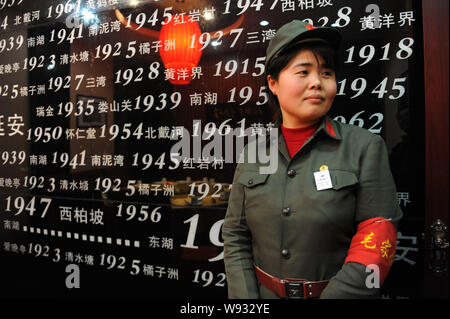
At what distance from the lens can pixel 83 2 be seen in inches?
86.4

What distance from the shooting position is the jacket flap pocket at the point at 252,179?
128 centimetres

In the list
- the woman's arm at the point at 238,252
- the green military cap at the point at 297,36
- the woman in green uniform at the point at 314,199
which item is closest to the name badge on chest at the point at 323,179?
the woman in green uniform at the point at 314,199

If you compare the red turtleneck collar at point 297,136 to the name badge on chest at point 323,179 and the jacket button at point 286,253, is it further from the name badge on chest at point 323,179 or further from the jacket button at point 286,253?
the jacket button at point 286,253

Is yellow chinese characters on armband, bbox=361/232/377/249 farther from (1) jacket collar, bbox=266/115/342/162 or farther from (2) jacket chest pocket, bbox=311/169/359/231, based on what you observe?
(1) jacket collar, bbox=266/115/342/162

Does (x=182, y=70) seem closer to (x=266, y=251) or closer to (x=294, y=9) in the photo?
(x=294, y=9)

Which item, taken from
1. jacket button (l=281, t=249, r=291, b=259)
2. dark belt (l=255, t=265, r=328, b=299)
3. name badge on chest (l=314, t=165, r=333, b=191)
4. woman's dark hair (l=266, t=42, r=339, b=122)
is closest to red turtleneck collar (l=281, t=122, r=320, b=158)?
name badge on chest (l=314, t=165, r=333, b=191)

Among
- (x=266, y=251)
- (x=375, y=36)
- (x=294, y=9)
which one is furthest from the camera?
(x=294, y=9)

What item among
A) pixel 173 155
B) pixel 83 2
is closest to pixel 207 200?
pixel 173 155

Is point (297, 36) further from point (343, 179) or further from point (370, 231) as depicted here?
point (370, 231)

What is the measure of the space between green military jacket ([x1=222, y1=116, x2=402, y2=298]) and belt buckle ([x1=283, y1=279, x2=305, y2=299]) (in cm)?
3

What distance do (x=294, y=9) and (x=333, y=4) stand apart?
0.64 feet

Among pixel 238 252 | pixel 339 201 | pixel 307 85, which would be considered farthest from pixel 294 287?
pixel 307 85

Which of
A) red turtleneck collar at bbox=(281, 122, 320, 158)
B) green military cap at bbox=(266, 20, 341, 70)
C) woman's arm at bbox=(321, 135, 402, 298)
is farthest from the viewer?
red turtleneck collar at bbox=(281, 122, 320, 158)

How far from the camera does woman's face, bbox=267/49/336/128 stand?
1198mm
